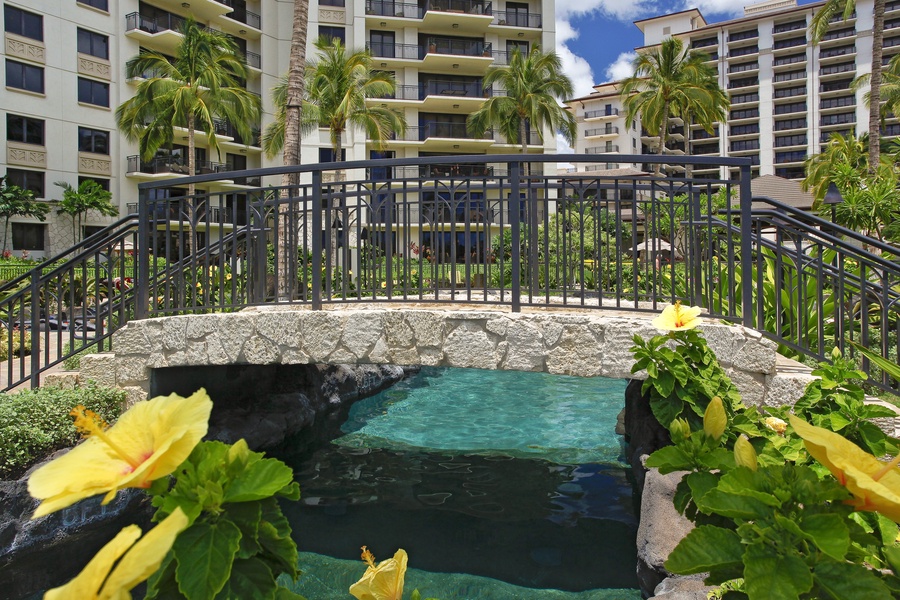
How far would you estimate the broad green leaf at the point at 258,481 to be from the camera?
3.34 ft

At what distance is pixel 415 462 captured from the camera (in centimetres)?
793

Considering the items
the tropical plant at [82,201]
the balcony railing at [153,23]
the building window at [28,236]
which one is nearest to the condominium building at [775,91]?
the balcony railing at [153,23]

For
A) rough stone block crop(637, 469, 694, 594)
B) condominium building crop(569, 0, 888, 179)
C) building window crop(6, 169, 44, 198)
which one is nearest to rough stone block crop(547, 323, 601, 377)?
rough stone block crop(637, 469, 694, 594)

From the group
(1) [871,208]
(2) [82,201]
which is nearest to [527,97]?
(2) [82,201]

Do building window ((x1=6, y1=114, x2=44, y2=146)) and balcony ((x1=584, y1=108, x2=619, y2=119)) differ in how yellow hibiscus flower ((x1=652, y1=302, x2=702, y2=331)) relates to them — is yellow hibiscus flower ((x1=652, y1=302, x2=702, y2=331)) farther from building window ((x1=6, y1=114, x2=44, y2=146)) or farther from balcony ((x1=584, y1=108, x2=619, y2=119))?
balcony ((x1=584, y1=108, x2=619, y2=119))

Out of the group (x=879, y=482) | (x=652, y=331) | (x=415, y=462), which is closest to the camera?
(x=879, y=482)

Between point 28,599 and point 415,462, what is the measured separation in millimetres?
4292

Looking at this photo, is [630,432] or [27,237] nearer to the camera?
[630,432]

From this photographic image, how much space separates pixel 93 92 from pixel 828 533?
38.3m

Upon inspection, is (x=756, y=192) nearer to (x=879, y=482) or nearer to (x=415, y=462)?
(x=415, y=462)

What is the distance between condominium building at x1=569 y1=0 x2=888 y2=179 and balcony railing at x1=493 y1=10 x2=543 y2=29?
26.3m

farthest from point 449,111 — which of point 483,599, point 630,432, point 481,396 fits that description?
point 483,599

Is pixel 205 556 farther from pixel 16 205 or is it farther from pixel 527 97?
pixel 527 97

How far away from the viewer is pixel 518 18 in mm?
40469
